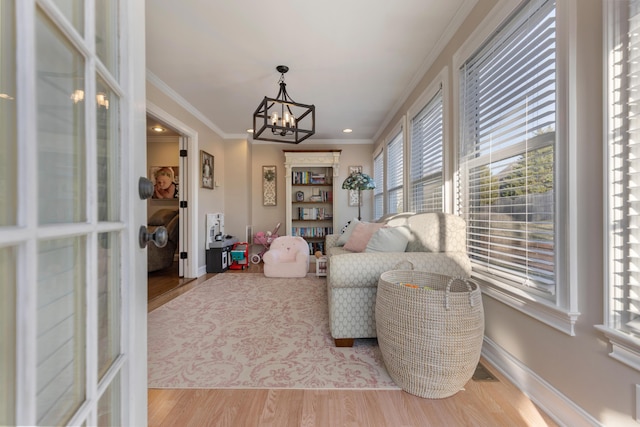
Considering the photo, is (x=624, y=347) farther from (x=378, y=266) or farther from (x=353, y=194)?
(x=353, y=194)

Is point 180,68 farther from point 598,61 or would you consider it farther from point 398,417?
Result: point 398,417

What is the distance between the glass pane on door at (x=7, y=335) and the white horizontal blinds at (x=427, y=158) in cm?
269

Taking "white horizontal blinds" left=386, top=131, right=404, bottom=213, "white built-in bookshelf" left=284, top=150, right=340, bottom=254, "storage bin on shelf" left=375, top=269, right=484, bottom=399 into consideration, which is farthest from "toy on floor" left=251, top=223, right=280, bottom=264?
"storage bin on shelf" left=375, top=269, right=484, bottom=399

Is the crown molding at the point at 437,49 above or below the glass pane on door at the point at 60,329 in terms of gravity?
above

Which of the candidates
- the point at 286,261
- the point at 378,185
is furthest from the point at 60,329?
the point at 378,185

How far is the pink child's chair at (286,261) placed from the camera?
3.93m

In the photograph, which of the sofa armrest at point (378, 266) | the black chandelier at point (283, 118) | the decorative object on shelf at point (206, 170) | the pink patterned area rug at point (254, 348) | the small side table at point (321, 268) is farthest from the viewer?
the decorative object on shelf at point (206, 170)

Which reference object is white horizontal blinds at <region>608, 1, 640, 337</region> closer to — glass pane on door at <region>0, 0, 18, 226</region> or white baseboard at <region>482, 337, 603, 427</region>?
white baseboard at <region>482, 337, 603, 427</region>

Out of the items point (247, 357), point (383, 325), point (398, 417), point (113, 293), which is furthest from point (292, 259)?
point (113, 293)

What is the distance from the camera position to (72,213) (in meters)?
0.47

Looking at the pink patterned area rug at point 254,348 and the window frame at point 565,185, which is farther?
the pink patterned area rug at point 254,348

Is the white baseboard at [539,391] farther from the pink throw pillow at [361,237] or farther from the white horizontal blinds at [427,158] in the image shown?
the pink throw pillow at [361,237]

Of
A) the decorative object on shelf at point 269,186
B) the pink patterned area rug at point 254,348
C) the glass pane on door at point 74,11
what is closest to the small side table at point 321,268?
the pink patterned area rug at point 254,348

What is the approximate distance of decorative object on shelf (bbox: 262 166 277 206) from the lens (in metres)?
5.52
